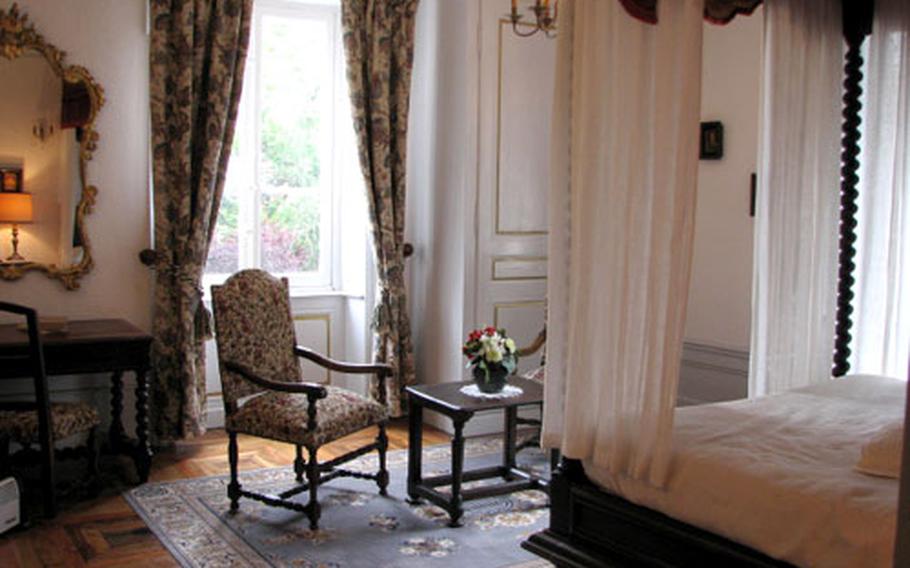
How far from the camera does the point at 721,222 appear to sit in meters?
4.94

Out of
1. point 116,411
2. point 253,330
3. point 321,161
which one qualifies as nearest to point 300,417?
point 253,330

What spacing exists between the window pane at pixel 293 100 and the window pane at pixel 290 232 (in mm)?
96

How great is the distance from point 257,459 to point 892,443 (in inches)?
129

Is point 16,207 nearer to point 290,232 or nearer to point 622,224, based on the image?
point 290,232

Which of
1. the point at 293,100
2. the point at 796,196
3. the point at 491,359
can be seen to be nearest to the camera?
the point at 796,196

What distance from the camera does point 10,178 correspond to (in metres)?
4.36

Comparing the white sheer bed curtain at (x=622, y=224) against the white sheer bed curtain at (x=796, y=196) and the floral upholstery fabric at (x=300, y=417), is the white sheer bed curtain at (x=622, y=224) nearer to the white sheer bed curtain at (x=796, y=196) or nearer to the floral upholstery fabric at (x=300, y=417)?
the white sheer bed curtain at (x=796, y=196)

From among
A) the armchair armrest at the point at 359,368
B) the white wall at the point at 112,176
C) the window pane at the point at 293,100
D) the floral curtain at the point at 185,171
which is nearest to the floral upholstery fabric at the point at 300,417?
the armchair armrest at the point at 359,368

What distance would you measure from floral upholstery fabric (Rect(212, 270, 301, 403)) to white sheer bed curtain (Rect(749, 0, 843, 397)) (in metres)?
2.10

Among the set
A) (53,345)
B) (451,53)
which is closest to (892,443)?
(53,345)

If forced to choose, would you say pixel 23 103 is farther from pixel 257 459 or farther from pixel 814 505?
pixel 814 505

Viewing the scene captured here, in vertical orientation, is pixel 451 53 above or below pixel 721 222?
above

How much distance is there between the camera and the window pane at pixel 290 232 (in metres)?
5.51

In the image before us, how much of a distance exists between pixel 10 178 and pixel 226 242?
1308mm
